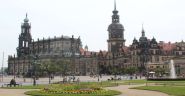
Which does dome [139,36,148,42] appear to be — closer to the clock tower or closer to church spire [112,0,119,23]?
the clock tower

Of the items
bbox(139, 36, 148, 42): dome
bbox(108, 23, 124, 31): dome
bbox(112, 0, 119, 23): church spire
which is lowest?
bbox(139, 36, 148, 42): dome

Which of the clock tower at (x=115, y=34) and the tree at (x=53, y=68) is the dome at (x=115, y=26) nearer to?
the clock tower at (x=115, y=34)

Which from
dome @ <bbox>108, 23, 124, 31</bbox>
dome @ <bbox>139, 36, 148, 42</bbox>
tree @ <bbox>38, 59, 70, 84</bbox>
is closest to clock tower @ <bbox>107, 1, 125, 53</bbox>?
dome @ <bbox>108, 23, 124, 31</bbox>

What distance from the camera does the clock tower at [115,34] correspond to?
18089 centimetres

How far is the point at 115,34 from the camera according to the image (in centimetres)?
18125

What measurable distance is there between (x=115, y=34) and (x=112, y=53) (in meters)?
9.23

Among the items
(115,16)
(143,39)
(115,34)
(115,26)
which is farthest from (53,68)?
(115,16)

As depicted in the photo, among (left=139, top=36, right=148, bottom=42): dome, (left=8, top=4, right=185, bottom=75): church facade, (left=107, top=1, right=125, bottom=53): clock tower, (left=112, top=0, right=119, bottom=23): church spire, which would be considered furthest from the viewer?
(left=112, top=0, right=119, bottom=23): church spire

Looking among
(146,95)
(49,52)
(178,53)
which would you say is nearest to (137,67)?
(178,53)

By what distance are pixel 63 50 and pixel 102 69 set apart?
20035 millimetres

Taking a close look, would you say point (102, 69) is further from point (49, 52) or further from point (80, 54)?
point (49, 52)

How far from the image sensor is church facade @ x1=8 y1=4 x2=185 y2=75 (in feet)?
540

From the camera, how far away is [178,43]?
167250mm

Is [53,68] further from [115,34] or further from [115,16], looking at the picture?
[115,16]
